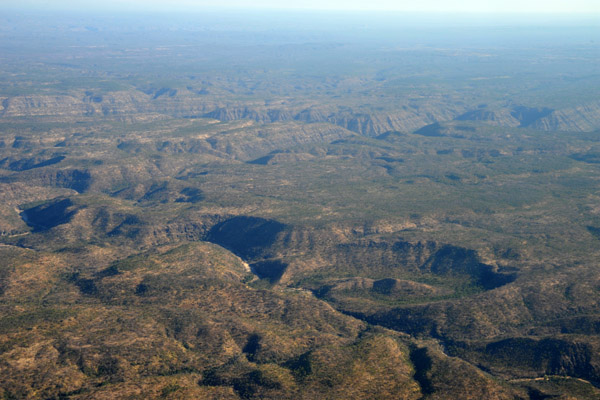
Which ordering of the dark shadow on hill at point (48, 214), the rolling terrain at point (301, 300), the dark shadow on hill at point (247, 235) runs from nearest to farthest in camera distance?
1. the rolling terrain at point (301, 300)
2. the dark shadow on hill at point (247, 235)
3. the dark shadow on hill at point (48, 214)

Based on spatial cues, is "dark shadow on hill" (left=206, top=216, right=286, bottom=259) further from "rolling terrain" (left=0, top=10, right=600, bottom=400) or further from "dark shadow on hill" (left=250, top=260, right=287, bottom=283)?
"dark shadow on hill" (left=250, top=260, right=287, bottom=283)

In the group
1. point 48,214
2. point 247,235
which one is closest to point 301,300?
point 247,235

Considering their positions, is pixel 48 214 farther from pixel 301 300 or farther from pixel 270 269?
pixel 301 300

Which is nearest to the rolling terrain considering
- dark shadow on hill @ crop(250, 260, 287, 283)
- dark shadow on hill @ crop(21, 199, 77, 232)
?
dark shadow on hill @ crop(250, 260, 287, 283)

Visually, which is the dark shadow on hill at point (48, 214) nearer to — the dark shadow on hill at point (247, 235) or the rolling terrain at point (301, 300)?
the rolling terrain at point (301, 300)

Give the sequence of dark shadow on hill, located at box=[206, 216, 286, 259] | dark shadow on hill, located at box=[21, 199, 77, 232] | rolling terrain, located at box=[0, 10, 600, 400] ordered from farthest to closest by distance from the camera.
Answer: dark shadow on hill, located at box=[21, 199, 77, 232], dark shadow on hill, located at box=[206, 216, 286, 259], rolling terrain, located at box=[0, 10, 600, 400]

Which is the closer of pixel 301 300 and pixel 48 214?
pixel 301 300

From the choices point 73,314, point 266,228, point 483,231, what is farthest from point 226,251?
point 483,231

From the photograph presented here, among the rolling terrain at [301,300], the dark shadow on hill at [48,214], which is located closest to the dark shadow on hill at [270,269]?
the rolling terrain at [301,300]

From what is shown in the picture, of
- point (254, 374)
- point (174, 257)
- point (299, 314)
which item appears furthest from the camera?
point (174, 257)

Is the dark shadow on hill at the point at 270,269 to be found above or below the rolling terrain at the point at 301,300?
below

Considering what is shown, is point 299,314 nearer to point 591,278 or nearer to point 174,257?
point 174,257
